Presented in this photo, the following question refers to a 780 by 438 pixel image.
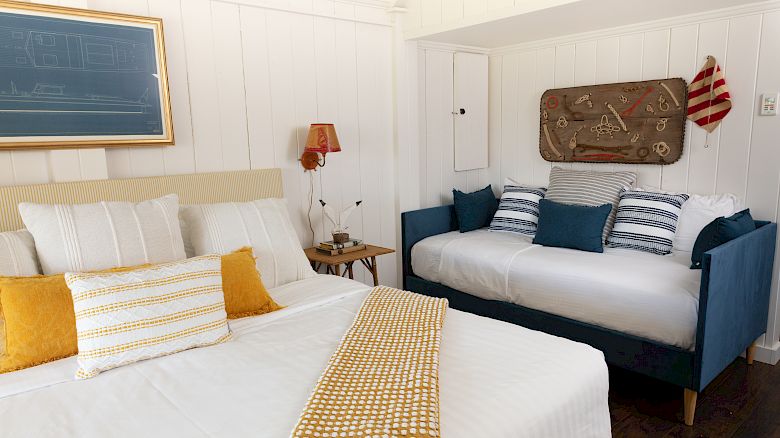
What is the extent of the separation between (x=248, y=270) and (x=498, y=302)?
1.63 m

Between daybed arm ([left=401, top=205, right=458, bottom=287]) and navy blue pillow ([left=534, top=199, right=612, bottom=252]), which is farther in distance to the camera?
daybed arm ([left=401, top=205, right=458, bottom=287])

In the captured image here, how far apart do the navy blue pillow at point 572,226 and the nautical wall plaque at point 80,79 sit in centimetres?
221

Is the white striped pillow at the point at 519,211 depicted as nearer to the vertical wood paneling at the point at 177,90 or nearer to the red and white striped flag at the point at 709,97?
the red and white striped flag at the point at 709,97

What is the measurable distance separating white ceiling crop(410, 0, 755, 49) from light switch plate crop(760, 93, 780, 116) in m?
0.51

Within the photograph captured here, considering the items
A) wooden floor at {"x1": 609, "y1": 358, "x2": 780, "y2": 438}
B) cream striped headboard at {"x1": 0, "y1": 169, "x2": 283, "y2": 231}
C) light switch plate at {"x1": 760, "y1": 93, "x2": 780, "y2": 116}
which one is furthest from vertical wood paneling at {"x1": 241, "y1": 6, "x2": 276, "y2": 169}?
light switch plate at {"x1": 760, "y1": 93, "x2": 780, "y2": 116}

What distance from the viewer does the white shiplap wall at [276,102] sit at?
2.61 m

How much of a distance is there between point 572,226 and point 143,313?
2.38 m

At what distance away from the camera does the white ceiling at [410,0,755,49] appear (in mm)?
2787

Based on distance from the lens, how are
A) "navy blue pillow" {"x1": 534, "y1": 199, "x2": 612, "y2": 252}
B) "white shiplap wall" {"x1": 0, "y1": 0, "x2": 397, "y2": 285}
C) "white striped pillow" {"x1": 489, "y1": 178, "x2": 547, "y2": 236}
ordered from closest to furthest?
"white shiplap wall" {"x1": 0, "y1": 0, "x2": 397, "y2": 285} → "navy blue pillow" {"x1": 534, "y1": 199, "x2": 612, "y2": 252} → "white striped pillow" {"x1": 489, "y1": 178, "x2": 547, "y2": 236}

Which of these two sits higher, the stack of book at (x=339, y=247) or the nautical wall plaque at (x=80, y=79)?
the nautical wall plaque at (x=80, y=79)

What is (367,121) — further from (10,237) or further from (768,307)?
(768,307)

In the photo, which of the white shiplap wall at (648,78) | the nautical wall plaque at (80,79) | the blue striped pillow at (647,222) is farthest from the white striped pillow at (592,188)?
the nautical wall plaque at (80,79)

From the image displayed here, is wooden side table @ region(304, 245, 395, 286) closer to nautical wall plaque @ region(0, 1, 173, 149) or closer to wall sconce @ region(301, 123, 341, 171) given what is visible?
wall sconce @ region(301, 123, 341, 171)

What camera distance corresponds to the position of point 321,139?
3016 mm
